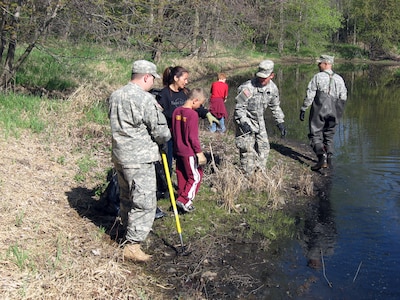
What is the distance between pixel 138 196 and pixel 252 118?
3.56 m

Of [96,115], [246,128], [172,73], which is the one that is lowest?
[246,128]

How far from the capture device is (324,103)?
9.14 m

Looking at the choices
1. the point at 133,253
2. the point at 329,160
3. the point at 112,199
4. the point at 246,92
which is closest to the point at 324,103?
the point at 329,160

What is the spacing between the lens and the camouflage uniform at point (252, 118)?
7980mm

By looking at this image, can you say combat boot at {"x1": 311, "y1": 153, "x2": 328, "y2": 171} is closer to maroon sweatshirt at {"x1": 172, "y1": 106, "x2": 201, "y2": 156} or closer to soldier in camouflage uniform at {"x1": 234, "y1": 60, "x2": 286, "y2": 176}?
soldier in camouflage uniform at {"x1": 234, "y1": 60, "x2": 286, "y2": 176}

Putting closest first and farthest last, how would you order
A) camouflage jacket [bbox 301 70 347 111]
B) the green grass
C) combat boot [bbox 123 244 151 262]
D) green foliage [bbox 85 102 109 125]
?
combat boot [bbox 123 244 151 262] < the green grass < camouflage jacket [bbox 301 70 347 111] < green foliage [bbox 85 102 109 125]

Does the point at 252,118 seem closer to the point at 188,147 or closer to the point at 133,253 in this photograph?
the point at 188,147

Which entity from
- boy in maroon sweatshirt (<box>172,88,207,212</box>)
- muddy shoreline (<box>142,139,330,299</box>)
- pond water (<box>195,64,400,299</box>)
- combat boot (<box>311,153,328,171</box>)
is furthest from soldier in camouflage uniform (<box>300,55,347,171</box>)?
boy in maroon sweatshirt (<box>172,88,207,212</box>)

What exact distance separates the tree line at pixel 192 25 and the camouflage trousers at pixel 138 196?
257 inches

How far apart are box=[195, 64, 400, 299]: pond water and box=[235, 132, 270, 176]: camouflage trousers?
3.92 ft

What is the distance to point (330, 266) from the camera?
5.45 metres

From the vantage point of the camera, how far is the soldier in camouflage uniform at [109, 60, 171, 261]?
486 centimetres

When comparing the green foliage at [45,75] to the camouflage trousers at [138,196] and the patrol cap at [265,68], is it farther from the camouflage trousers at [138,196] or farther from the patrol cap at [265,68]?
the camouflage trousers at [138,196]

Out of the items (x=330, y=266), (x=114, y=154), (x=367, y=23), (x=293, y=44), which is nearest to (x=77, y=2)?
(x=114, y=154)
